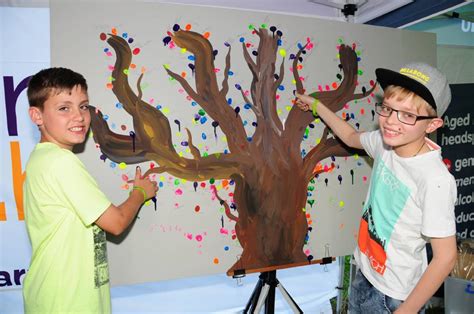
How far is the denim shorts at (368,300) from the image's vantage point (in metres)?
1.41

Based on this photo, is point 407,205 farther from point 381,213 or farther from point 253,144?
point 253,144

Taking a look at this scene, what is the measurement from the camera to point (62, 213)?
1214 mm

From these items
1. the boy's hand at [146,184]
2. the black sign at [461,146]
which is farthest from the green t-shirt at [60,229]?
the black sign at [461,146]

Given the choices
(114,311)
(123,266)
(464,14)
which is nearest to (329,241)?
(123,266)

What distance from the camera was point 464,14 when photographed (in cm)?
296

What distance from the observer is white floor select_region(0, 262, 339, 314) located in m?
2.74

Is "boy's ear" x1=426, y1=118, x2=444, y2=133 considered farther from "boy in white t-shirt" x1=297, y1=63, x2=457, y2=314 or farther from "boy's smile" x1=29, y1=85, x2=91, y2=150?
"boy's smile" x1=29, y1=85, x2=91, y2=150

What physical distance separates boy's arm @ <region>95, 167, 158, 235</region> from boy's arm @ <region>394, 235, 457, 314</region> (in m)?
1.01

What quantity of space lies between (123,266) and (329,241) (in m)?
1.02

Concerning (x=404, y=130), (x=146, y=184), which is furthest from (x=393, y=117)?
(x=146, y=184)

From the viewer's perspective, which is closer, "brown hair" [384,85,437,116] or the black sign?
"brown hair" [384,85,437,116]

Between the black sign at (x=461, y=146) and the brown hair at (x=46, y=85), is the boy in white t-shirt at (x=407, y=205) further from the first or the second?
the black sign at (x=461, y=146)

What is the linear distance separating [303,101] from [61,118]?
3.60 ft

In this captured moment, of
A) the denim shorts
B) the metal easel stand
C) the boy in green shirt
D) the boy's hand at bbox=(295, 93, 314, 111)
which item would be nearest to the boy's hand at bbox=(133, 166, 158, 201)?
the boy in green shirt
